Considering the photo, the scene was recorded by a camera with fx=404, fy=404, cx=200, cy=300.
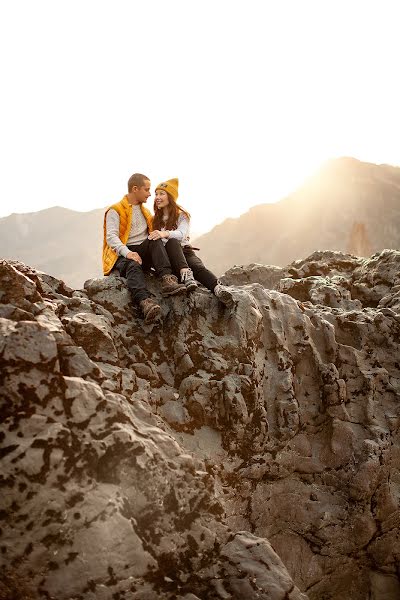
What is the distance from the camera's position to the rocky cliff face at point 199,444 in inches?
159

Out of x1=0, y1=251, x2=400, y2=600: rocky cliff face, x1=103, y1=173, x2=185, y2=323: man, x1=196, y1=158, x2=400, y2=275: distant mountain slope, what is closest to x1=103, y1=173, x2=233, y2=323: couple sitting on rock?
x1=103, y1=173, x2=185, y2=323: man

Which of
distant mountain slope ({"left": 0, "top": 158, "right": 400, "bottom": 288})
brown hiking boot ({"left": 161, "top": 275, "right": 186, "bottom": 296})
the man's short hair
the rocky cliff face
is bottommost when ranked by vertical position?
the rocky cliff face

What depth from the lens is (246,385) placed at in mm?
6742

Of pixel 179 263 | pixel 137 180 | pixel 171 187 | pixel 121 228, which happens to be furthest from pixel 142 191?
pixel 179 263

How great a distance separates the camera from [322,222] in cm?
8206

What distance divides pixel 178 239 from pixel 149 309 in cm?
220

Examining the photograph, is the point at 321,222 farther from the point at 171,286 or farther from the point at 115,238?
the point at 171,286

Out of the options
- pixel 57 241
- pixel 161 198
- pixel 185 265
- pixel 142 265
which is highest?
pixel 57 241

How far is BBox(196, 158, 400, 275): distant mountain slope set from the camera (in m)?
76.3

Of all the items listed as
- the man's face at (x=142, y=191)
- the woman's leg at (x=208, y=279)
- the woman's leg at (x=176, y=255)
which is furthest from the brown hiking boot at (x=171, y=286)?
the man's face at (x=142, y=191)

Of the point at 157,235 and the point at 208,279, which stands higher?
the point at 157,235

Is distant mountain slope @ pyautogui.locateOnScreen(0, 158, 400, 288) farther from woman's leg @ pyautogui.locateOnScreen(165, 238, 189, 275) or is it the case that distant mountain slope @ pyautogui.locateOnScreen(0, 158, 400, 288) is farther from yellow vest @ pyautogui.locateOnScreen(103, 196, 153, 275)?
woman's leg @ pyautogui.locateOnScreen(165, 238, 189, 275)

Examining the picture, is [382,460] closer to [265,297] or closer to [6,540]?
[265,297]

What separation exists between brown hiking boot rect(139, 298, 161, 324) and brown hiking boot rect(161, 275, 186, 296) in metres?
0.43
